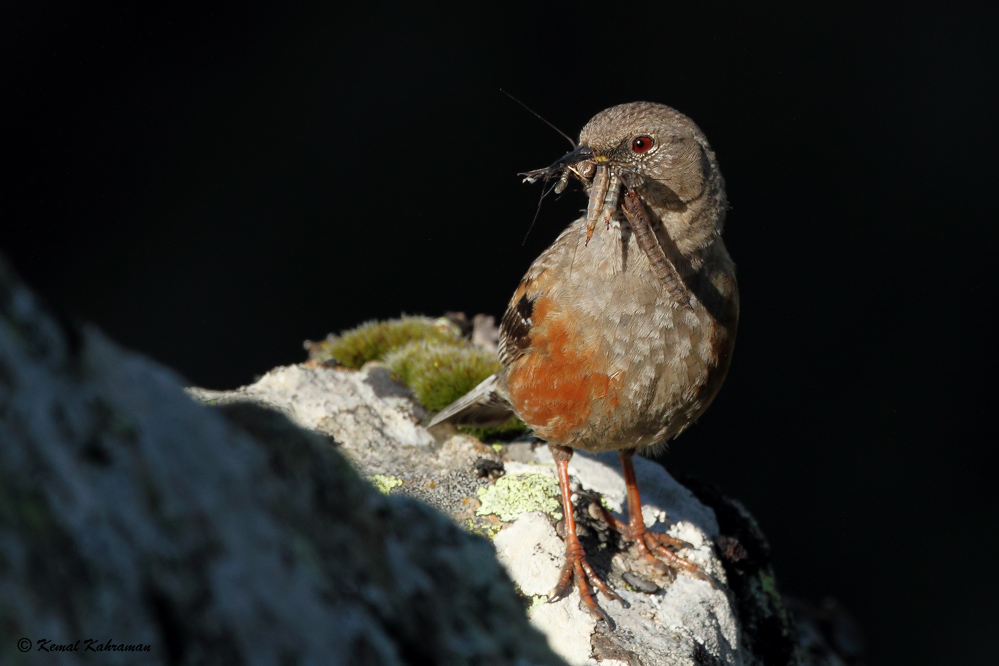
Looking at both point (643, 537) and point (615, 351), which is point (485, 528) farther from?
point (615, 351)

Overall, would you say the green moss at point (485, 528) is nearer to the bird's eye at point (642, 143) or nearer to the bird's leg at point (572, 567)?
the bird's leg at point (572, 567)

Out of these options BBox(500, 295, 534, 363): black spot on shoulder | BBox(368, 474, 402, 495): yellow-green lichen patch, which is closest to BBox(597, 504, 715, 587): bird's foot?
BBox(500, 295, 534, 363): black spot on shoulder

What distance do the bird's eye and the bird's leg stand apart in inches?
65.5

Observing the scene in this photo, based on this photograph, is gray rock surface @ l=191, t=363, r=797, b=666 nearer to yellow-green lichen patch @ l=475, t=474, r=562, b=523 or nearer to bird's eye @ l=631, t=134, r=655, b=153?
yellow-green lichen patch @ l=475, t=474, r=562, b=523

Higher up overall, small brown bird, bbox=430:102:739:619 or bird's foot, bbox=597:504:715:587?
small brown bird, bbox=430:102:739:619

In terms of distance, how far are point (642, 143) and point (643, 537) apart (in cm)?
214

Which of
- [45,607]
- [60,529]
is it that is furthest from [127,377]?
[45,607]

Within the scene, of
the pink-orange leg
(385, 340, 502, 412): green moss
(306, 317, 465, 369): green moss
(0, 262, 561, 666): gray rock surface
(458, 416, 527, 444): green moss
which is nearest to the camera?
(0, 262, 561, 666): gray rock surface

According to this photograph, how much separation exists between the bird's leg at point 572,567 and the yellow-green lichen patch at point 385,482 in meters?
0.88

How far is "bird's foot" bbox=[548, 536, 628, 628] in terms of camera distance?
3689 millimetres

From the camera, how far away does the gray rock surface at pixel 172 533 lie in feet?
4.34

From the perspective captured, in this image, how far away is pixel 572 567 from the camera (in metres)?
3.88

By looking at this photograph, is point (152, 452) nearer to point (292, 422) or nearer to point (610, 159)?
point (292, 422)

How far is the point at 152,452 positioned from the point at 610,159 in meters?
2.85
